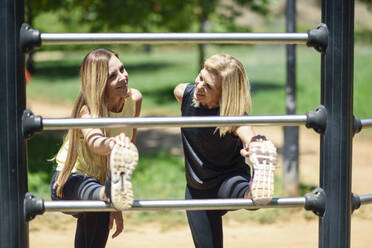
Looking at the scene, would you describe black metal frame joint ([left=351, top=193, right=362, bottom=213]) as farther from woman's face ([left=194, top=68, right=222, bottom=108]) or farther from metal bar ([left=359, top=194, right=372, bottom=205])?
woman's face ([left=194, top=68, right=222, bottom=108])

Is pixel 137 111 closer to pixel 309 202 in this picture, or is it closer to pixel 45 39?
pixel 45 39

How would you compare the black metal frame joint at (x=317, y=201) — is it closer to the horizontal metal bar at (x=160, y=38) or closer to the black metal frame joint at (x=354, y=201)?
the black metal frame joint at (x=354, y=201)

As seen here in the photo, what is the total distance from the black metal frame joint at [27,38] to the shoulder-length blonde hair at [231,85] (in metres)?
0.71

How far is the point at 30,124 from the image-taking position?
1.89 m

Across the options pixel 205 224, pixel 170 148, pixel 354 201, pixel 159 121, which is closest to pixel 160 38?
pixel 159 121

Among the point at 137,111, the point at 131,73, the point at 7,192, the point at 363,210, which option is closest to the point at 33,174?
the point at 363,210

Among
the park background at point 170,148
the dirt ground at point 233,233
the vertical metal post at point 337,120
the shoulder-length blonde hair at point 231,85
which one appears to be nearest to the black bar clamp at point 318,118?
the vertical metal post at point 337,120

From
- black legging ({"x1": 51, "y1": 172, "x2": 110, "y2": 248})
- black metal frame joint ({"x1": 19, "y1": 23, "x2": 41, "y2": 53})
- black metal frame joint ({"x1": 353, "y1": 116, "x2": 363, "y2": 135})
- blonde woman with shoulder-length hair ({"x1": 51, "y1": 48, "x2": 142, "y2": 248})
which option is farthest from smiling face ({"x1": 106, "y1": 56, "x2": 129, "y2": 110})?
black metal frame joint ({"x1": 353, "y1": 116, "x2": 363, "y2": 135})

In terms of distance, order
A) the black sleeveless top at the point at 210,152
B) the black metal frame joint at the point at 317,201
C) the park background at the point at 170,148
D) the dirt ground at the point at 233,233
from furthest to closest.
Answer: the park background at the point at 170,148 < the dirt ground at the point at 233,233 < the black sleeveless top at the point at 210,152 < the black metal frame joint at the point at 317,201

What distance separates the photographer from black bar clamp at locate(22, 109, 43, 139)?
6.18 ft

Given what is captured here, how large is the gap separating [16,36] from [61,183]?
65 cm

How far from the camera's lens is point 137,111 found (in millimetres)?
2605

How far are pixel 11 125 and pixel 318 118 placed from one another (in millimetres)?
980

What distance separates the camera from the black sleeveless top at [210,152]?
96.2 inches
